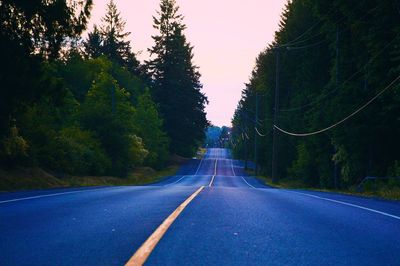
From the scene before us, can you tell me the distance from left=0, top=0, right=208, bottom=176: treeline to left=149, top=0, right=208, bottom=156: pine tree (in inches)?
7.7

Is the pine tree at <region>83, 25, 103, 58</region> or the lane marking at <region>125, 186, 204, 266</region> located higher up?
the pine tree at <region>83, 25, 103, 58</region>

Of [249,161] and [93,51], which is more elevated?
[93,51]

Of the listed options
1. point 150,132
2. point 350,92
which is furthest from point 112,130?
point 350,92

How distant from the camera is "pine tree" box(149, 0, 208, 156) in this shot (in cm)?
9262

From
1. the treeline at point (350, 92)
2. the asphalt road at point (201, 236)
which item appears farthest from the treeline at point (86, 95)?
the treeline at point (350, 92)

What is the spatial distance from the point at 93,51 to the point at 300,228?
316 ft

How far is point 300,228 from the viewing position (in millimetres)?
7387

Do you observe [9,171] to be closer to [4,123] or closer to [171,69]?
[4,123]

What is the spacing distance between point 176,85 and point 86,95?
32474mm

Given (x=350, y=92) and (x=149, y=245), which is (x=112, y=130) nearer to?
(x=350, y=92)

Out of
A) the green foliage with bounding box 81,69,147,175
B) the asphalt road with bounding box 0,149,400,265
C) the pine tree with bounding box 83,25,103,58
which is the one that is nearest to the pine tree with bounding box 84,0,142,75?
the pine tree with bounding box 83,25,103,58

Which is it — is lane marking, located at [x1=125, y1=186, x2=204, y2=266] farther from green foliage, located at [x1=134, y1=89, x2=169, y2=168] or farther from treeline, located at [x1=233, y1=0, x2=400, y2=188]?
green foliage, located at [x1=134, y1=89, x2=169, y2=168]

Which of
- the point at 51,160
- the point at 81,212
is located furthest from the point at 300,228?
the point at 51,160

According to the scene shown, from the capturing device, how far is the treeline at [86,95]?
62.8 feet
